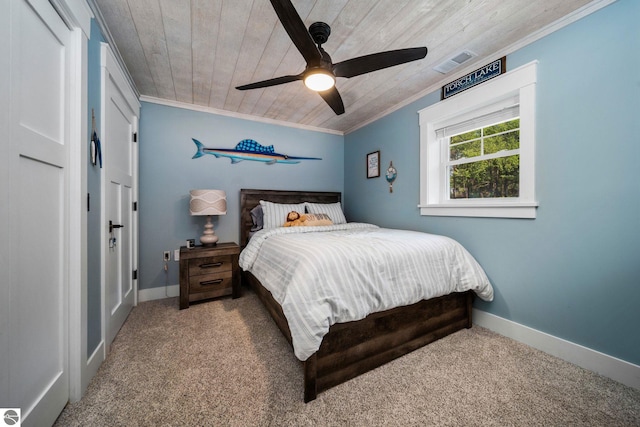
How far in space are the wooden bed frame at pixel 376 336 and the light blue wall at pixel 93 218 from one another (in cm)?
108

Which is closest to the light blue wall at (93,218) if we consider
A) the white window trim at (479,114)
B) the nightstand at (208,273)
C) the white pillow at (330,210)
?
the nightstand at (208,273)

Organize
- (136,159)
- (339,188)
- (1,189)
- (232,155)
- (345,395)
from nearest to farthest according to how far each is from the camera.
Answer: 1. (1,189)
2. (345,395)
3. (136,159)
4. (232,155)
5. (339,188)

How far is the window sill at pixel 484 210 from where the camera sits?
175 centimetres

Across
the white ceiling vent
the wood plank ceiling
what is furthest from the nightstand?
the white ceiling vent

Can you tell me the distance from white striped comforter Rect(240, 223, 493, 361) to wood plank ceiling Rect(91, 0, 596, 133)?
4.98ft

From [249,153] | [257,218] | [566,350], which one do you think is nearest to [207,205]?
[257,218]

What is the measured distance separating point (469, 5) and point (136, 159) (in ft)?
10.2

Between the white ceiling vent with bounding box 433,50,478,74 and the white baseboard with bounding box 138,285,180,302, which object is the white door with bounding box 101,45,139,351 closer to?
the white baseboard with bounding box 138,285,180,302

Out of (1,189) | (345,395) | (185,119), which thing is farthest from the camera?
(185,119)

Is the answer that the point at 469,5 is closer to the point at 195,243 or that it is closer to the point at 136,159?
the point at 136,159

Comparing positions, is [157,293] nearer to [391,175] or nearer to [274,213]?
[274,213]

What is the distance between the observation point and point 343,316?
131 centimetres

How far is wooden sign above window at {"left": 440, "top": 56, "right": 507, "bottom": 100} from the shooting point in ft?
6.20

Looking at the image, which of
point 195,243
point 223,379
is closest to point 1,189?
point 223,379
